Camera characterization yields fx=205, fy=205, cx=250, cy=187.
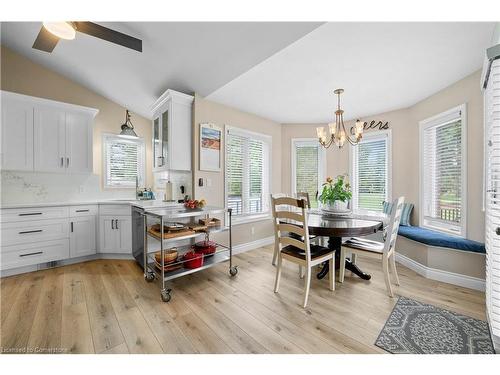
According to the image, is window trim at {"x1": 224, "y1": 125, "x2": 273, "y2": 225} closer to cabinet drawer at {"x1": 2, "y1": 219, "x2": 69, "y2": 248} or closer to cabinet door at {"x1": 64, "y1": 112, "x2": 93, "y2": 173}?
cabinet door at {"x1": 64, "y1": 112, "x2": 93, "y2": 173}

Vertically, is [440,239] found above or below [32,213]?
below

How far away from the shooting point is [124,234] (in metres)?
3.16

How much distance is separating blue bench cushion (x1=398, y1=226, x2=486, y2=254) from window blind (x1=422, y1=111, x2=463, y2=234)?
18 centimetres

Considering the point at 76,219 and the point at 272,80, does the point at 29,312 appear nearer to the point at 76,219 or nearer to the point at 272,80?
the point at 76,219

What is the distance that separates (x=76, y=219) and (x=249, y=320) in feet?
9.48

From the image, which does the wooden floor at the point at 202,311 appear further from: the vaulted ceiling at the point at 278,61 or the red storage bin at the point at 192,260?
the vaulted ceiling at the point at 278,61

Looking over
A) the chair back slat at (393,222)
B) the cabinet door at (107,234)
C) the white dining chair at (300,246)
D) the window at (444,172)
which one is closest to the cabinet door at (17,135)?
the cabinet door at (107,234)

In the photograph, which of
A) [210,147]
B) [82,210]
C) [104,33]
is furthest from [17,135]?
[210,147]

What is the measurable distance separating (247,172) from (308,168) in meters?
1.43

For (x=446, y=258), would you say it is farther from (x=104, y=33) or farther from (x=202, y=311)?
(x=104, y=33)

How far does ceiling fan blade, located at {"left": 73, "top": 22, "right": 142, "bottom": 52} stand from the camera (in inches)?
63.1

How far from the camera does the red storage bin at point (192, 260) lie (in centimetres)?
233

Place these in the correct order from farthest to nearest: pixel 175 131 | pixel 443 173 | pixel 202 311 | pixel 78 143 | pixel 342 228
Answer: pixel 78 143 → pixel 175 131 → pixel 443 173 → pixel 342 228 → pixel 202 311

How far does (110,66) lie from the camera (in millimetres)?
2803
